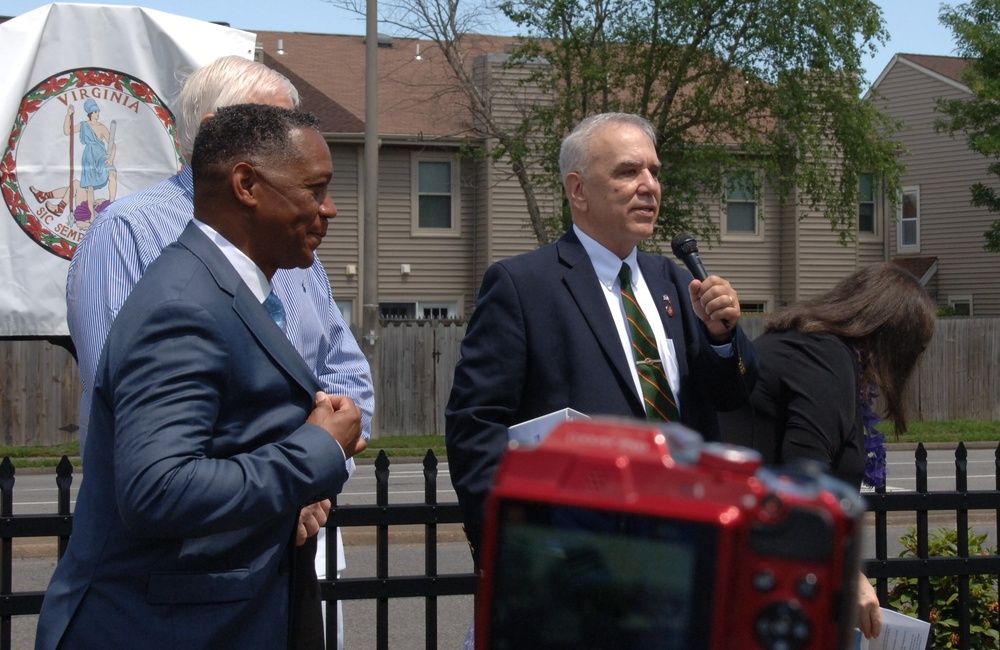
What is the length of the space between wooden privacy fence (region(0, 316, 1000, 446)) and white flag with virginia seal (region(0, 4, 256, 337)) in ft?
45.9

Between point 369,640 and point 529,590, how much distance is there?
628 centimetres

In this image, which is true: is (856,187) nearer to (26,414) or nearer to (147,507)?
(26,414)

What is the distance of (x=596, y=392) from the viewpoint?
2922 mm

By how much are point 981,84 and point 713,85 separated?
8.21 metres

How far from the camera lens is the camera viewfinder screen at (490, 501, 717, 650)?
94 cm

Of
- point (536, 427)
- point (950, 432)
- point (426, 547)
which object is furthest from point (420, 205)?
point (536, 427)

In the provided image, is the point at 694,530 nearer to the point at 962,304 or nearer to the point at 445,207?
the point at 445,207

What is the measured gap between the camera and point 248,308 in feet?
7.02

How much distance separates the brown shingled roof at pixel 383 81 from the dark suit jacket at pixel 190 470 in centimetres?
2144

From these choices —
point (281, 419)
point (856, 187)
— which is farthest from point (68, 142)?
point (856, 187)

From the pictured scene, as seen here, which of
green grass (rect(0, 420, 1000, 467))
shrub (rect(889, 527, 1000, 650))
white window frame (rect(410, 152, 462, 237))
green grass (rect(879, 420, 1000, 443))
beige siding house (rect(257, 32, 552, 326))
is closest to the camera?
shrub (rect(889, 527, 1000, 650))

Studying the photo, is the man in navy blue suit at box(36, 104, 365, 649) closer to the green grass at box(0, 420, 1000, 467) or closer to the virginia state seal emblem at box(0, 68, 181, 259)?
the virginia state seal emblem at box(0, 68, 181, 259)

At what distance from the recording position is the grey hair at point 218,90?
292 centimetres

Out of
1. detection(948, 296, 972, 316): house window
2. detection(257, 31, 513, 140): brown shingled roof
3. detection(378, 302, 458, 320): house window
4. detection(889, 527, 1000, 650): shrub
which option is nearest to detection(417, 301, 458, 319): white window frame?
detection(378, 302, 458, 320): house window
